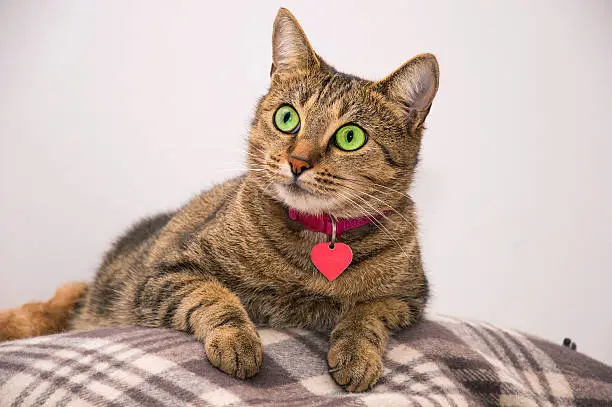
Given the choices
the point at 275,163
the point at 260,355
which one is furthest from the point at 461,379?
the point at 275,163

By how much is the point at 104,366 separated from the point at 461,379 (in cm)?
65

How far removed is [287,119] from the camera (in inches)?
46.9

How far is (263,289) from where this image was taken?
3.91 ft

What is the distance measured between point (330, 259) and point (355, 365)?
22cm

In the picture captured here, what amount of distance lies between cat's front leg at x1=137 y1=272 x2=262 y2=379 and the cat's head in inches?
8.8

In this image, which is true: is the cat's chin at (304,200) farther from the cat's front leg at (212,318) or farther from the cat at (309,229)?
the cat's front leg at (212,318)

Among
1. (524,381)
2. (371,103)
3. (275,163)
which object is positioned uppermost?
(371,103)

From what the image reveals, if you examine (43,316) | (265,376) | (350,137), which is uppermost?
(350,137)

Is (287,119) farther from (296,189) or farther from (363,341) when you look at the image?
(363,341)

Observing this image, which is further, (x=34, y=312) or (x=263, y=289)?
(x=34, y=312)

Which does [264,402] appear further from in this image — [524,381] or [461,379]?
[524,381]

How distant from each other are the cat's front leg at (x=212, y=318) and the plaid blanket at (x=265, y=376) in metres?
0.02

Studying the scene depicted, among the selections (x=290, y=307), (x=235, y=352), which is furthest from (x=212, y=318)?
(x=290, y=307)

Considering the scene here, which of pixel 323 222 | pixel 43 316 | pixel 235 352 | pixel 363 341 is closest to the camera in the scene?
pixel 235 352
